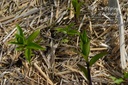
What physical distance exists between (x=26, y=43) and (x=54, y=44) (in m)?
0.18

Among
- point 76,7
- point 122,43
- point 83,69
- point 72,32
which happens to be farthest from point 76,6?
point 83,69

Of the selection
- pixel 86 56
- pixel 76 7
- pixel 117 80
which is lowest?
pixel 117 80

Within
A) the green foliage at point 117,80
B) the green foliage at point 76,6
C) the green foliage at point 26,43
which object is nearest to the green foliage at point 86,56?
the green foliage at point 117,80

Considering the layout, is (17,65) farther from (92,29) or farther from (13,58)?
(92,29)

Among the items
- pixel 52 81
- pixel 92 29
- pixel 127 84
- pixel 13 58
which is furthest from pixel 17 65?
pixel 127 84

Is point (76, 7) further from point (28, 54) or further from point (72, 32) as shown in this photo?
point (28, 54)

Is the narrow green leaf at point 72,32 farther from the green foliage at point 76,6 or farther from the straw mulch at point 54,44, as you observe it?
the green foliage at point 76,6

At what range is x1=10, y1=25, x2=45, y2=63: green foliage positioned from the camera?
1819 millimetres

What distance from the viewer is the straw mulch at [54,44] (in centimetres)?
181

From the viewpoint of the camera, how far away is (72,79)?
1.79 metres

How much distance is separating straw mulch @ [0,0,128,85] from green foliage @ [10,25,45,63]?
0.08 metres

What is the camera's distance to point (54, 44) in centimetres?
194

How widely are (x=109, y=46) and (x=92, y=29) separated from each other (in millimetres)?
174

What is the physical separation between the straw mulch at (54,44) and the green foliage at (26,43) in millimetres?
78
